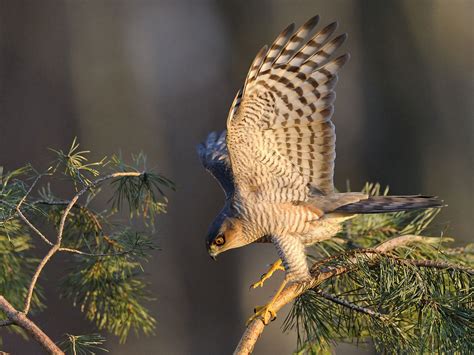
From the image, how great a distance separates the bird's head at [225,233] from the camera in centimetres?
252

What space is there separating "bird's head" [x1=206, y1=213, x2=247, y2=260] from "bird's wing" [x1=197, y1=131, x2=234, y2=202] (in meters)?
0.11

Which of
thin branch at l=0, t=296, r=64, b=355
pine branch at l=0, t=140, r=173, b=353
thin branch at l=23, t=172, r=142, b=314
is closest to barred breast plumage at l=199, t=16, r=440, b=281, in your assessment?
pine branch at l=0, t=140, r=173, b=353

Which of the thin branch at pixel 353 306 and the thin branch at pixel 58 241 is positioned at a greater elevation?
the thin branch at pixel 58 241

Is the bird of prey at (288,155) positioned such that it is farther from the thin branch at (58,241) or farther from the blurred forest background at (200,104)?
the blurred forest background at (200,104)

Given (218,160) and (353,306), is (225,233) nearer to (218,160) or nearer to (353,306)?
(218,160)

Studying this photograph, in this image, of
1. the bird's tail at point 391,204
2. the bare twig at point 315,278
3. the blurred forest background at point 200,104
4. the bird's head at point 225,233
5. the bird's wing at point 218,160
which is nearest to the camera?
the bare twig at point 315,278

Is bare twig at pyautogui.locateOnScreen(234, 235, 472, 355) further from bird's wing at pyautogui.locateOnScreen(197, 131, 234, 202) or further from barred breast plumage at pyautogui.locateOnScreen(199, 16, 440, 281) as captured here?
bird's wing at pyautogui.locateOnScreen(197, 131, 234, 202)

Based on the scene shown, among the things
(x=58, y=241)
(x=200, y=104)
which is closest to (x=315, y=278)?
(x=58, y=241)

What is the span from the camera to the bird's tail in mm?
2193

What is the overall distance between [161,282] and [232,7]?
305 centimetres

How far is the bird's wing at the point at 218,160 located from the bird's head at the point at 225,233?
0.37ft

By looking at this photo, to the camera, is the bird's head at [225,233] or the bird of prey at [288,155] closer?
the bird of prey at [288,155]

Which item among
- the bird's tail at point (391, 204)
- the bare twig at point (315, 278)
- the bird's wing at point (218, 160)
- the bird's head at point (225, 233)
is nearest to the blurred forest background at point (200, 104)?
the bird's wing at point (218, 160)

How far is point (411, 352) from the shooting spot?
1739 mm
